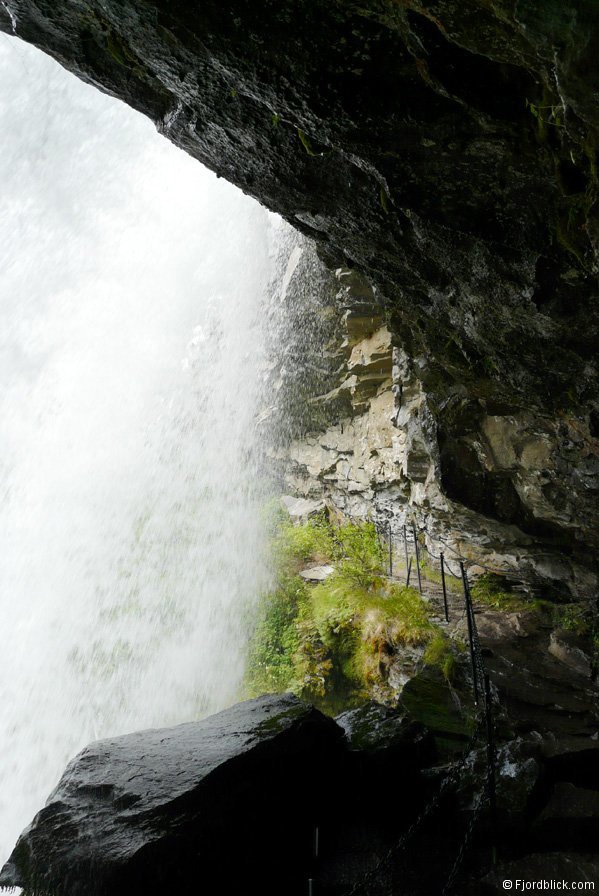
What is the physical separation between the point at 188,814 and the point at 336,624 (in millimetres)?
6975

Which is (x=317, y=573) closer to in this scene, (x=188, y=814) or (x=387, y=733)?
(x=387, y=733)

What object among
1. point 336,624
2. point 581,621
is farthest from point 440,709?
point 336,624

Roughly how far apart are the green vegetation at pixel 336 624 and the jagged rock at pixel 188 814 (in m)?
2.96

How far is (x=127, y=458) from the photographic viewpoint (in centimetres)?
1858

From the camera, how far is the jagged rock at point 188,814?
11.8ft

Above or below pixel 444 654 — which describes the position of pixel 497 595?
above

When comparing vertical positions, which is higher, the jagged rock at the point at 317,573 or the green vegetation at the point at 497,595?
the green vegetation at the point at 497,595

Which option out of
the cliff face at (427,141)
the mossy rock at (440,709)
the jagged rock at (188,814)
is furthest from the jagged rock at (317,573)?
the jagged rock at (188,814)

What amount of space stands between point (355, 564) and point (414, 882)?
28.0ft

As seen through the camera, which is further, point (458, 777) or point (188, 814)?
point (458, 777)

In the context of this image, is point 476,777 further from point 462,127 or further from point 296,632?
point 296,632

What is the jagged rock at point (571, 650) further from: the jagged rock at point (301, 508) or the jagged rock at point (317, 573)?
the jagged rock at point (301, 508)

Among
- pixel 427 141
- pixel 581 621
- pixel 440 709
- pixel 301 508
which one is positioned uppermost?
pixel 427 141

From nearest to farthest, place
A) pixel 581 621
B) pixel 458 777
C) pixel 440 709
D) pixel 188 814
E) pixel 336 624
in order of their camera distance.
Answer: pixel 188 814 < pixel 458 777 < pixel 440 709 < pixel 581 621 < pixel 336 624
